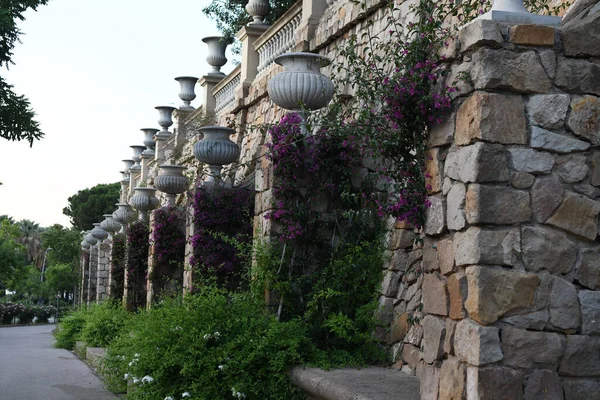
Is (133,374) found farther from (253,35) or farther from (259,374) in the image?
(253,35)

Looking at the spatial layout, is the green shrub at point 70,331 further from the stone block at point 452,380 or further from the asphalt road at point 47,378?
the stone block at point 452,380

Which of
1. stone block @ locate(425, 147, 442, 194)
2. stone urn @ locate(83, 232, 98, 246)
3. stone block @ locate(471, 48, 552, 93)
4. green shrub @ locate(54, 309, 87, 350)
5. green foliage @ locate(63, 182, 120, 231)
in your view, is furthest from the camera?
green foliage @ locate(63, 182, 120, 231)

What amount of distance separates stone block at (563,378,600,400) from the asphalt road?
6074 millimetres

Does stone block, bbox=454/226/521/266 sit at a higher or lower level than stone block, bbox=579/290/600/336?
higher

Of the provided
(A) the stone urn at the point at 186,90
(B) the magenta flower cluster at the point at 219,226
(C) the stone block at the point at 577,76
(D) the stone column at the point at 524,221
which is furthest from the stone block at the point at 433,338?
(A) the stone urn at the point at 186,90

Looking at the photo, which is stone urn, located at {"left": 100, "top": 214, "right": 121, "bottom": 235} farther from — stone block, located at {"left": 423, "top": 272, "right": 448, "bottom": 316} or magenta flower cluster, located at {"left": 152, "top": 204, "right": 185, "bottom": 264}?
stone block, located at {"left": 423, "top": 272, "right": 448, "bottom": 316}

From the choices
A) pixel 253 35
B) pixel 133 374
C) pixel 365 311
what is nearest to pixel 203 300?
pixel 133 374

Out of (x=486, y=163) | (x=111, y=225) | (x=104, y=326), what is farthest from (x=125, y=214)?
(x=486, y=163)

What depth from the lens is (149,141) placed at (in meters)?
24.1

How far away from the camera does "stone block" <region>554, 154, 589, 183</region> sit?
15.1 ft

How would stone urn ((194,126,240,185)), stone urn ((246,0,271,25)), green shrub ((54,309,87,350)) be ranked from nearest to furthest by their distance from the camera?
stone urn ((194,126,240,185)) < stone urn ((246,0,271,25)) < green shrub ((54,309,87,350))

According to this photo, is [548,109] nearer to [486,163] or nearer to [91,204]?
[486,163]

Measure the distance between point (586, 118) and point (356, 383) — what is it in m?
2.58

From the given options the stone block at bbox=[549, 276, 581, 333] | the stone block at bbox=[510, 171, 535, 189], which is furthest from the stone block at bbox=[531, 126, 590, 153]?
the stone block at bbox=[549, 276, 581, 333]
